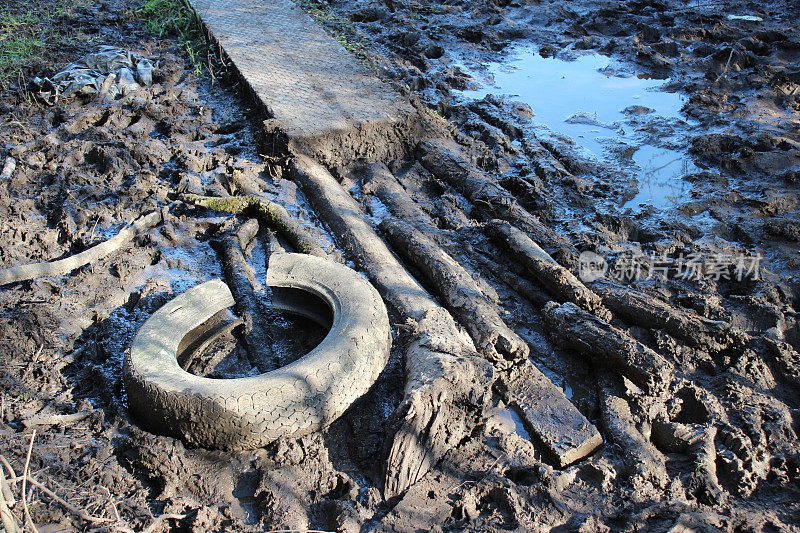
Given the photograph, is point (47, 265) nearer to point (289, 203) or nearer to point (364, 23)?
point (289, 203)

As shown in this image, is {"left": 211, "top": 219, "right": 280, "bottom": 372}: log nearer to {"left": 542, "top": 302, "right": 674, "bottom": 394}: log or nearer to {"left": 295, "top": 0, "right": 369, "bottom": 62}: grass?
{"left": 542, "top": 302, "right": 674, "bottom": 394}: log

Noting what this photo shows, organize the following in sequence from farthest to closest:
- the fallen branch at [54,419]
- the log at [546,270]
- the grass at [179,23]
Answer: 1. the grass at [179,23]
2. the log at [546,270]
3. the fallen branch at [54,419]

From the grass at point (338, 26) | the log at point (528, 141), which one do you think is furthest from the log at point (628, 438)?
the grass at point (338, 26)

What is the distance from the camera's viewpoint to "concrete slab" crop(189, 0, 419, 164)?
5828 millimetres

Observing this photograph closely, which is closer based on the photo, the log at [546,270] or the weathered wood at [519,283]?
the log at [546,270]

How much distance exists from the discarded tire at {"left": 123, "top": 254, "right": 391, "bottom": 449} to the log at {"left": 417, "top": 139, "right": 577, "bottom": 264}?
171cm

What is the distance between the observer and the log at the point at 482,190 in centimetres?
476

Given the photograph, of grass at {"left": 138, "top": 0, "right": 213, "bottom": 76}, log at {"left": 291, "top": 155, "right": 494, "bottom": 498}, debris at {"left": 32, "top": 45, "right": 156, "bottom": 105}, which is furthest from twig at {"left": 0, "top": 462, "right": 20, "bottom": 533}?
grass at {"left": 138, "top": 0, "right": 213, "bottom": 76}

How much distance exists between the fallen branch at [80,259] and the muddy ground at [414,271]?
3.1 inches

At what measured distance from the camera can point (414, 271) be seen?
14.9 ft

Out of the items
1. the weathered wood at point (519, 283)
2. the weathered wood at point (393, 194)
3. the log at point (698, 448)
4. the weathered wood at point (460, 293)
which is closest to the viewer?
the log at point (698, 448)

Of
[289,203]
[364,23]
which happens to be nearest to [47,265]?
[289,203]

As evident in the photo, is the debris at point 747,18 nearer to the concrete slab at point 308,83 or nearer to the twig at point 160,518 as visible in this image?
the concrete slab at point 308,83

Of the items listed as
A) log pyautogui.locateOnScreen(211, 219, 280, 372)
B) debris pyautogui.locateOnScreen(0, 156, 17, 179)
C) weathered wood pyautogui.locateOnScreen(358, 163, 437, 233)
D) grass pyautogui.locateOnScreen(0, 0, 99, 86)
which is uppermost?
grass pyautogui.locateOnScreen(0, 0, 99, 86)
